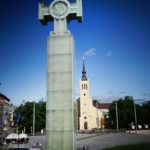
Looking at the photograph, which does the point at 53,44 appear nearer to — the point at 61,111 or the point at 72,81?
the point at 72,81

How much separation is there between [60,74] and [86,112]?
298ft

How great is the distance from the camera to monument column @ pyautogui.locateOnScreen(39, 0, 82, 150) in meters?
15.2

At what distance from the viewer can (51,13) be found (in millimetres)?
16984

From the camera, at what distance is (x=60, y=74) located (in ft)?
52.5

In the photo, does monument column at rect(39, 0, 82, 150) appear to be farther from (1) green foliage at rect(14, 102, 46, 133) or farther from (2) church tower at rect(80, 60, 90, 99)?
(2) church tower at rect(80, 60, 90, 99)

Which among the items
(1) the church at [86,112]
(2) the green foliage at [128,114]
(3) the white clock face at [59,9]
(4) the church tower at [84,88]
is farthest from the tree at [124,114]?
(3) the white clock face at [59,9]

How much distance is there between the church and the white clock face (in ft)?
286

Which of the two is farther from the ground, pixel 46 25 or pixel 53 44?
pixel 46 25

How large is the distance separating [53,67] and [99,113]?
96.5 m

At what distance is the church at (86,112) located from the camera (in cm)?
10356

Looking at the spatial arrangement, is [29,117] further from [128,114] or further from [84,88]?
[84,88]

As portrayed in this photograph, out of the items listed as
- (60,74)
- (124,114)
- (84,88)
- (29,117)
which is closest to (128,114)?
(124,114)

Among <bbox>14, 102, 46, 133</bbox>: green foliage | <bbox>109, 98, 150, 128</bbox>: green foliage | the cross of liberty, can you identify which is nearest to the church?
<bbox>109, 98, 150, 128</bbox>: green foliage

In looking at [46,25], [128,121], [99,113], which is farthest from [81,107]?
[46,25]
